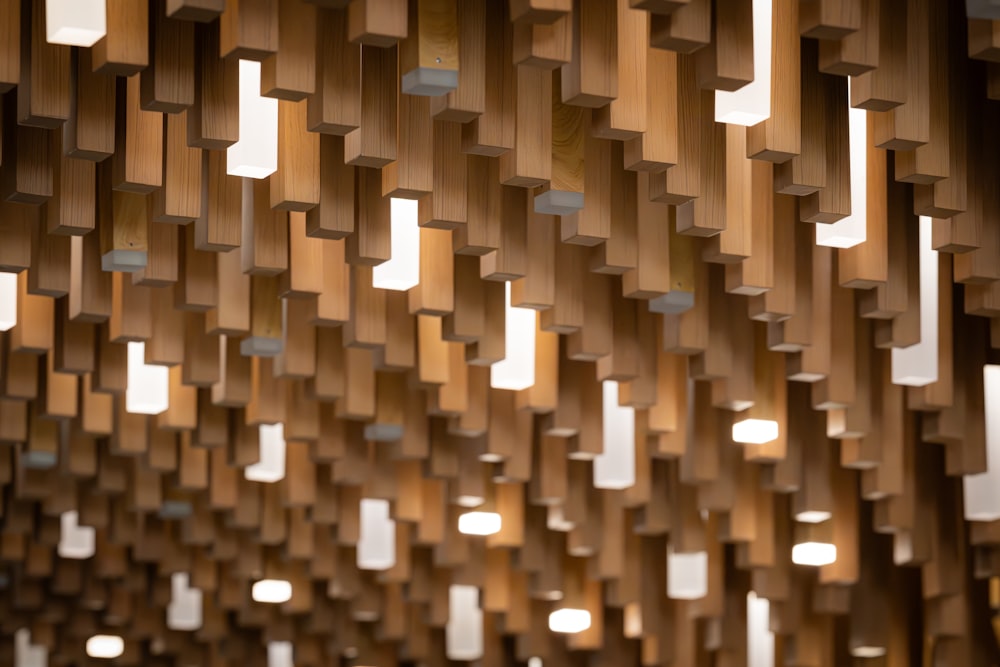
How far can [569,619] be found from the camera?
5703 millimetres

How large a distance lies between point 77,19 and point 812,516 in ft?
8.85

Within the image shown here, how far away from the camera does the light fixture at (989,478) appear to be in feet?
15.5

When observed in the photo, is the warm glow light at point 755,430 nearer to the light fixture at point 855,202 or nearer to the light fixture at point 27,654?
the light fixture at point 855,202

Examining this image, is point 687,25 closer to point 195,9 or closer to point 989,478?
point 195,9

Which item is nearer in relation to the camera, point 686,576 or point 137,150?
point 137,150

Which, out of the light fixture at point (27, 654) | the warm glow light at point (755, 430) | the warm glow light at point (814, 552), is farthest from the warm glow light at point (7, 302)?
the light fixture at point (27, 654)

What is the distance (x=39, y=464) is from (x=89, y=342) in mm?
1009

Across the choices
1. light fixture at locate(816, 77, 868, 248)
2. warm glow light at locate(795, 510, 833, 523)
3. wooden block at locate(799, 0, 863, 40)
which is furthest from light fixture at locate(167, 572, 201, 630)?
wooden block at locate(799, 0, 863, 40)

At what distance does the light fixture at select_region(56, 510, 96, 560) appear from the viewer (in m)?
5.93

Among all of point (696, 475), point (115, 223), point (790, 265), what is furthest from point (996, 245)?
point (115, 223)

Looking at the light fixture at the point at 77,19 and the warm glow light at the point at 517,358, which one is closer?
the light fixture at the point at 77,19

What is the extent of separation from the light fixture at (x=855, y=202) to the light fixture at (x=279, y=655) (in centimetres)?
358

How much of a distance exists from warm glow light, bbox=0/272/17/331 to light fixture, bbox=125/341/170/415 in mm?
497

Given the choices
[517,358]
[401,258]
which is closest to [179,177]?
[401,258]
